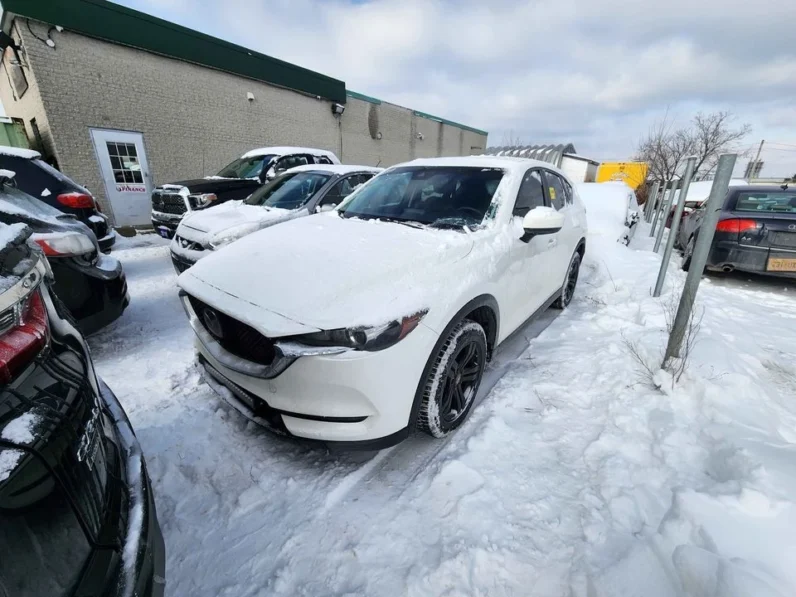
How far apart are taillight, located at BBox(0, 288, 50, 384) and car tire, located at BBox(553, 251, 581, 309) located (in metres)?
4.20

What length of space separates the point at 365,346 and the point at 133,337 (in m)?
3.22

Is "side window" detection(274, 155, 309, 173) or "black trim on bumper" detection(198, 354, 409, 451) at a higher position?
"side window" detection(274, 155, 309, 173)

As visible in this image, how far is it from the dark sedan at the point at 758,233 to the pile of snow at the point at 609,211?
1857mm

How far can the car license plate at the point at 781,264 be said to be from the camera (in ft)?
16.0

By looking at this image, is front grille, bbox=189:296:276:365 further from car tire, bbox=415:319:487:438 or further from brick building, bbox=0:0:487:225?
brick building, bbox=0:0:487:225

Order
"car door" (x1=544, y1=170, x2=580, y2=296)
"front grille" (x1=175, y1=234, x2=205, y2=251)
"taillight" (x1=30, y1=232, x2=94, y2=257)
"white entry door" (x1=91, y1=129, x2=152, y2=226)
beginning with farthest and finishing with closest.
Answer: "white entry door" (x1=91, y1=129, x2=152, y2=226) < "front grille" (x1=175, y1=234, x2=205, y2=251) < "car door" (x1=544, y1=170, x2=580, y2=296) < "taillight" (x1=30, y1=232, x2=94, y2=257)

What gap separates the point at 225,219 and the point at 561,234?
4.00 metres

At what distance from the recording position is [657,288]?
15.5 ft

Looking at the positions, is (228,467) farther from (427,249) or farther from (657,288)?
(657,288)

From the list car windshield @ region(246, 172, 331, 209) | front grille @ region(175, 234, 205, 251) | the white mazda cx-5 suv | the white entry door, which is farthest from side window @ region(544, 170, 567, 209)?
the white entry door

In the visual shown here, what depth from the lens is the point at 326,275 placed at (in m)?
1.96

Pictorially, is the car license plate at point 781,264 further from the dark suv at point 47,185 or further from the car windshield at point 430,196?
the dark suv at point 47,185

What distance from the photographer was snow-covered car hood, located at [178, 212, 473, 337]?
175 centimetres

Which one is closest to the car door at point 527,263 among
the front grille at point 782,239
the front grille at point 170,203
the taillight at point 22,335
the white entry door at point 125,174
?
the taillight at point 22,335
